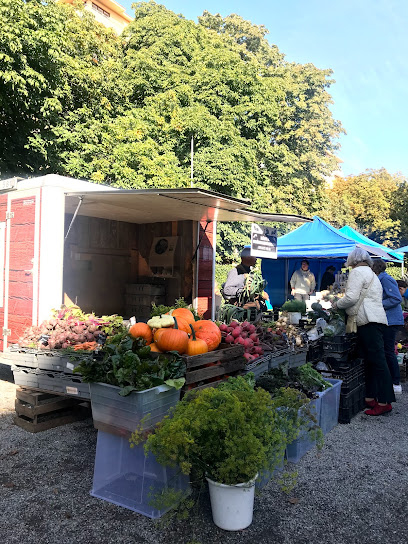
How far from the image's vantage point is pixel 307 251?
12125 millimetres

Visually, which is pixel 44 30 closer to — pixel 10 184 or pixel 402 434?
pixel 10 184

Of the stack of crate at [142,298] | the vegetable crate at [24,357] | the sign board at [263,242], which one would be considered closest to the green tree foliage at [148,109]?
the stack of crate at [142,298]

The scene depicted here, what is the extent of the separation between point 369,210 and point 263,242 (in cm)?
2843

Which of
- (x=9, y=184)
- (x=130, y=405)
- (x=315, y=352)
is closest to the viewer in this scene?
(x=130, y=405)

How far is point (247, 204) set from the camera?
20.0 feet

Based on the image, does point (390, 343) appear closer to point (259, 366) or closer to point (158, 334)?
point (259, 366)

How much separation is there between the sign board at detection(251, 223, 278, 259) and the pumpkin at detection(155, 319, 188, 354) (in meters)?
4.12

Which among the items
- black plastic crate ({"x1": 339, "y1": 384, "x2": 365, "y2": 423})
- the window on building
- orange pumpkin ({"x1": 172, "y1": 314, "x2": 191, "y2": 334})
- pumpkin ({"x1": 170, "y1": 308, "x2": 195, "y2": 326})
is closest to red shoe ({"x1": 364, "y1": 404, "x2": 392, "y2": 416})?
black plastic crate ({"x1": 339, "y1": 384, "x2": 365, "y2": 423})

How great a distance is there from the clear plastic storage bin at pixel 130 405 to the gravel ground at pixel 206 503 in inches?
24.2

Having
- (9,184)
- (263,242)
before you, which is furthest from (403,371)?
(9,184)

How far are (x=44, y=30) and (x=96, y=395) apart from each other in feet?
35.1

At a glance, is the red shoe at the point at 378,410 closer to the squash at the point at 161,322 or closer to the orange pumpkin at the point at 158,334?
the squash at the point at 161,322

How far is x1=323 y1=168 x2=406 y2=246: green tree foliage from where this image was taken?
31641 mm

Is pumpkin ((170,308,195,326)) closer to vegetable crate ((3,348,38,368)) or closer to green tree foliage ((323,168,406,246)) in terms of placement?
vegetable crate ((3,348,38,368))
